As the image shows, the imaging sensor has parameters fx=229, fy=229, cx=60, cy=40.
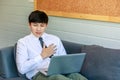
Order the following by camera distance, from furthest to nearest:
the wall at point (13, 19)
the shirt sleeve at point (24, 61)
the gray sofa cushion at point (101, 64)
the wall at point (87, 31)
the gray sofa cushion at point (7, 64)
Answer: the wall at point (13, 19) → the wall at point (87, 31) → the gray sofa cushion at point (7, 64) → the shirt sleeve at point (24, 61) → the gray sofa cushion at point (101, 64)

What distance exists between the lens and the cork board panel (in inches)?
98.8

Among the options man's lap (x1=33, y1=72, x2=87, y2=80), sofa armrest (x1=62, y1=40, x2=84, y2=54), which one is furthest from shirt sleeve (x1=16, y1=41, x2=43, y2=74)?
sofa armrest (x1=62, y1=40, x2=84, y2=54)

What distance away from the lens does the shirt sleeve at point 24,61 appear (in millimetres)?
2320

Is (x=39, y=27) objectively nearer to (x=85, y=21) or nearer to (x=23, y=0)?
(x=85, y=21)

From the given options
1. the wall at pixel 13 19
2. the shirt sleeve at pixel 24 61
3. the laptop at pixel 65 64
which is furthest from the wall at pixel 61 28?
the shirt sleeve at pixel 24 61

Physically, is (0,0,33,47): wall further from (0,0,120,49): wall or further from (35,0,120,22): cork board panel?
(35,0,120,22): cork board panel

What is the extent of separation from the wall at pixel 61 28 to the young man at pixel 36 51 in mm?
415

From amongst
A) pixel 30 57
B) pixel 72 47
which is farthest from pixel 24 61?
pixel 72 47

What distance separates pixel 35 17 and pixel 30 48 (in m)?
0.34

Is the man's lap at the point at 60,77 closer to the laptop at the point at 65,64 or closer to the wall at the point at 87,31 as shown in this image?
the laptop at the point at 65,64

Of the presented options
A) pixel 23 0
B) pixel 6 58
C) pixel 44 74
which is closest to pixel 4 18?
pixel 23 0

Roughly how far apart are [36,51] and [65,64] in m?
0.45

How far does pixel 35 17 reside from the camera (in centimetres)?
245

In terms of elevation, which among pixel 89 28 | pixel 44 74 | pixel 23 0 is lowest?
pixel 44 74
